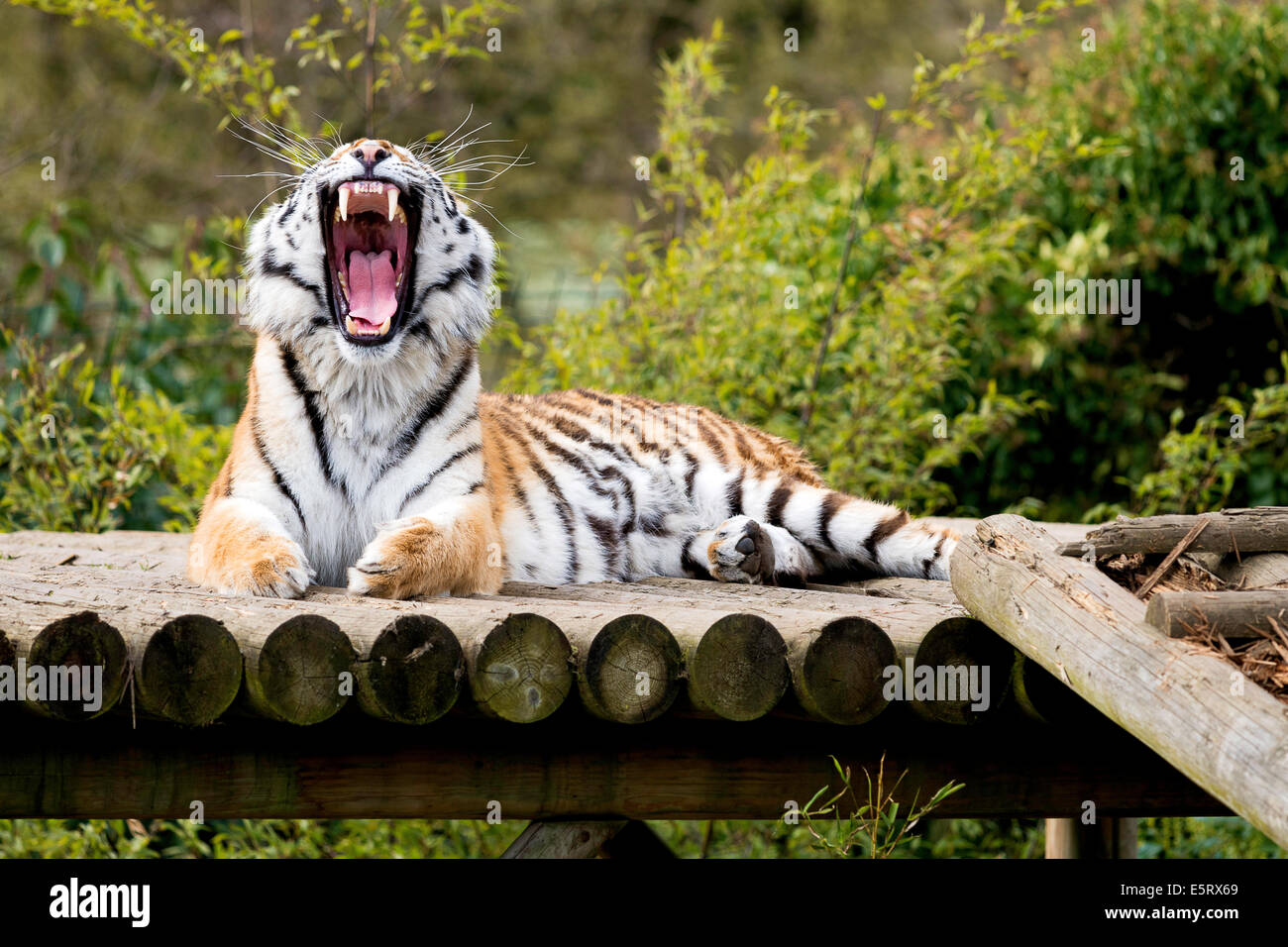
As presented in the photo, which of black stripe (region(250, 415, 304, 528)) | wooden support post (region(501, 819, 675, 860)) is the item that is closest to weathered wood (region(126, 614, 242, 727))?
wooden support post (region(501, 819, 675, 860))

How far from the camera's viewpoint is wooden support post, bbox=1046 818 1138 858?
430 centimetres

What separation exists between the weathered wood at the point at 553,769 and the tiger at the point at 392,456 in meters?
0.40

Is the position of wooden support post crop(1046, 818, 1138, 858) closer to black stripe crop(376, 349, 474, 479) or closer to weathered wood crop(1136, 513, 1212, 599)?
weathered wood crop(1136, 513, 1212, 599)

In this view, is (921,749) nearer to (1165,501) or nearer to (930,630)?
(930,630)

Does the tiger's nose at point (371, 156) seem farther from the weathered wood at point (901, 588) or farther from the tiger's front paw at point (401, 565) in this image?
the weathered wood at point (901, 588)

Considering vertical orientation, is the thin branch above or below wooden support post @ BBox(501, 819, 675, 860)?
above

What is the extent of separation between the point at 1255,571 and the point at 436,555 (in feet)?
5.57

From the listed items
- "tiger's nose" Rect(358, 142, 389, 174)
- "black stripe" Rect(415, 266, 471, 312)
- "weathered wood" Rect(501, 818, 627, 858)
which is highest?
"tiger's nose" Rect(358, 142, 389, 174)

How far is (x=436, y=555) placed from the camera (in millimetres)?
3211

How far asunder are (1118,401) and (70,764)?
5.12m

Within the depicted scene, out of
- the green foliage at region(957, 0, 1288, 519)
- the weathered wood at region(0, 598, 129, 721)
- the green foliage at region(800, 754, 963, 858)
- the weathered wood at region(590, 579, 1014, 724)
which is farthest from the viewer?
the green foliage at region(957, 0, 1288, 519)

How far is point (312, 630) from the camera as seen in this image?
261 cm

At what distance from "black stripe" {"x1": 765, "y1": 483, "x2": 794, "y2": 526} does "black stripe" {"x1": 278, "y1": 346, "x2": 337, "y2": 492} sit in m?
1.30
